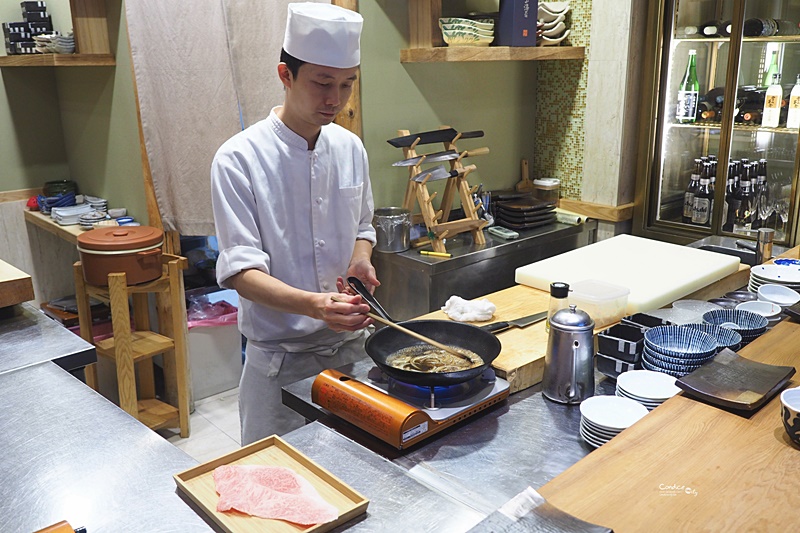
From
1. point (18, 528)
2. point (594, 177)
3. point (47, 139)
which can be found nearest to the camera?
point (18, 528)

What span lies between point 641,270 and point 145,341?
8.29 ft

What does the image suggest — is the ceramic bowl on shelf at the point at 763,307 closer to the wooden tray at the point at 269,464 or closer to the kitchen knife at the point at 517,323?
the kitchen knife at the point at 517,323

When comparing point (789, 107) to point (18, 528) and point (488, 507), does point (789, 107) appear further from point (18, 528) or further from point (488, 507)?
point (18, 528)

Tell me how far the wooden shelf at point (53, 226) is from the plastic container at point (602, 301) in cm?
274

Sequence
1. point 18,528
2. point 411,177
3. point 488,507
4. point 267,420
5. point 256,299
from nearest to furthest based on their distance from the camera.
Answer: point 18,528 < point 488,507 < point 256,299 < point 267,420 < point 411,177

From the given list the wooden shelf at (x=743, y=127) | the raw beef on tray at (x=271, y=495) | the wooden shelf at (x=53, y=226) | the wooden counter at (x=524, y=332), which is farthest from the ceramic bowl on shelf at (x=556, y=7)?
the raw beef on tray at (x=271, y=495)

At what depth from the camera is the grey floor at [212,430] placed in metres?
3.54

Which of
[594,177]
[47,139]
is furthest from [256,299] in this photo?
[47,139]

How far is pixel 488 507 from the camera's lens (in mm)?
1282

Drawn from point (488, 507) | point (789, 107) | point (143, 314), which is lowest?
point (143, 314)

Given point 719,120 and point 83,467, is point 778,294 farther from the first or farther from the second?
point 83,467

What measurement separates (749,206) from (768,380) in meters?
2.60

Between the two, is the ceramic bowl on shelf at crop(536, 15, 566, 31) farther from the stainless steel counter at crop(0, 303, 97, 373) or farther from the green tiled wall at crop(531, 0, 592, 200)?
the stainless steel counter at crop(0, 303, 97, 373)

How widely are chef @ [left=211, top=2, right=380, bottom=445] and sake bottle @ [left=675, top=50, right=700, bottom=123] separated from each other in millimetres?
2409
